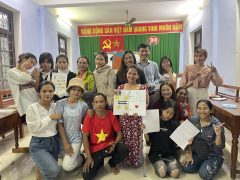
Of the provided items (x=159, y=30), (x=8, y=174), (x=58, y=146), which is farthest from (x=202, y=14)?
(x=8, y=174)

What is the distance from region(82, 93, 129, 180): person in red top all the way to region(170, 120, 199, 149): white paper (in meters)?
0.54

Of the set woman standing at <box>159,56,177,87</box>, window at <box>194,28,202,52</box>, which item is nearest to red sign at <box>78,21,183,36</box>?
window at <box>194,28,202,52</box>

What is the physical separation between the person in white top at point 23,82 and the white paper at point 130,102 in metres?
1.07

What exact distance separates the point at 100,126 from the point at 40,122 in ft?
1.99

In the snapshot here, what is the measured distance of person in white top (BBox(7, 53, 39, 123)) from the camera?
2557 mm

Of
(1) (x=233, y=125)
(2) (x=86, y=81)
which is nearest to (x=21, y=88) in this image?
(2) (x=86, y=81)

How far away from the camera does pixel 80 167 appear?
2498 millimetres

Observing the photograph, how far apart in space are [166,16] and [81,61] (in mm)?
6159

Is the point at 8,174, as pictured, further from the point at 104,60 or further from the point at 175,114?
the point at 175,114

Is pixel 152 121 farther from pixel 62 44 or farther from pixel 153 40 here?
pixel 153 40

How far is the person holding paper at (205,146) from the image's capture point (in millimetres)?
2201

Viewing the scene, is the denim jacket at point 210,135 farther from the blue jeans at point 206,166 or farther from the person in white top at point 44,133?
the person in white top at point 44,133

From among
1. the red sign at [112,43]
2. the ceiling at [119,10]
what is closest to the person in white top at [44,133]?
the ceiling at [119,10]

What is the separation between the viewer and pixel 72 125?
2365mm
